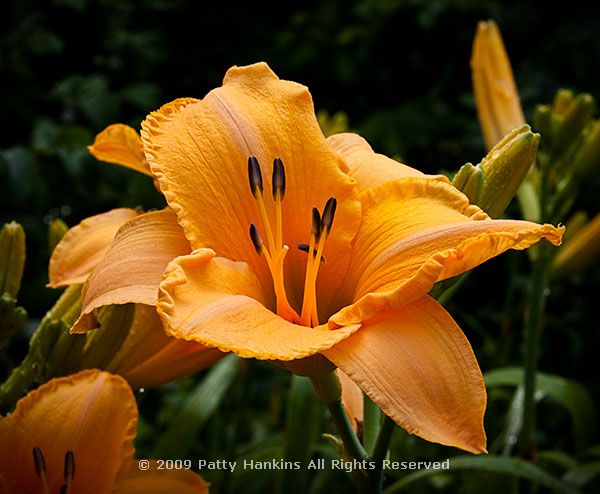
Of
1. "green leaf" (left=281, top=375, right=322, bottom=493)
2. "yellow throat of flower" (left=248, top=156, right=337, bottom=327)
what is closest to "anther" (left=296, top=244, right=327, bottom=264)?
"yellow throat of flower" (left=248, top=156, right=337, bottom=327)

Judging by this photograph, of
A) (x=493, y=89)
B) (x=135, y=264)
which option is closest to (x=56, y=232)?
(x=135, y=264)

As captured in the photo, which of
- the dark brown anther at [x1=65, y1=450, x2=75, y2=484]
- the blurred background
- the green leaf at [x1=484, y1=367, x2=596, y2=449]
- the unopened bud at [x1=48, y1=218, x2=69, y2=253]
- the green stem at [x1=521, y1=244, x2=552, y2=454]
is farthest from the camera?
the blurred background

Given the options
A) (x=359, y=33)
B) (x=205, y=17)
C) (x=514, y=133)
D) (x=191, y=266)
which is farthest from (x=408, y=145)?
(x=191, y=266)

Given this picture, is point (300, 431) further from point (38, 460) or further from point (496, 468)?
point (38, 460)

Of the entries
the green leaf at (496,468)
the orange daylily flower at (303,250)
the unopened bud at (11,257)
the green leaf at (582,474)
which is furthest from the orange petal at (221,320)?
the green leaf at (582,474)

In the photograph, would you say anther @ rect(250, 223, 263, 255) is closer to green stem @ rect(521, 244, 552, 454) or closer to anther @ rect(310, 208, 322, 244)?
anther @ rect(310, 208, 322, 244)

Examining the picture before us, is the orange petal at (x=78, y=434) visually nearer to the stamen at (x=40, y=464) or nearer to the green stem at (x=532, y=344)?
the stamen at (x=40, y=464)
